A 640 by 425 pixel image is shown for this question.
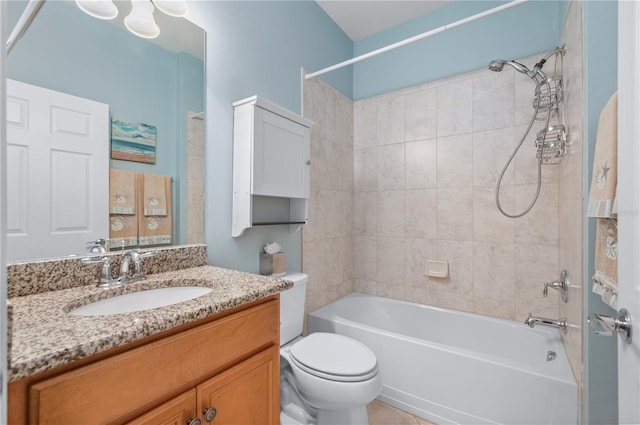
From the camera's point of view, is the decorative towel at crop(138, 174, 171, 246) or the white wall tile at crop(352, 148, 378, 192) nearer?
the decorative towel at crop(138, 174, 171, 246)

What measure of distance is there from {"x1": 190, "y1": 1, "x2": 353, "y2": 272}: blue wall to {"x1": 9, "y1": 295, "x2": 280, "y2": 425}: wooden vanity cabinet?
0.63 metres

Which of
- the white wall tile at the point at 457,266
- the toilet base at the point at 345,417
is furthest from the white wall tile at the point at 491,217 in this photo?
the toilet base at the point at 345,417

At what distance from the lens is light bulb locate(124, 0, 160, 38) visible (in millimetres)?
1173

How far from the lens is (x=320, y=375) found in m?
1.33

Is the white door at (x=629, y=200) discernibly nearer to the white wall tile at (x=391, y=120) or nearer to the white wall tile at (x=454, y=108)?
the white wall tile at (x=454, y=108)

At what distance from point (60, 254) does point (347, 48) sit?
8.29ft

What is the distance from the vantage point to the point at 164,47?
4.25 feet

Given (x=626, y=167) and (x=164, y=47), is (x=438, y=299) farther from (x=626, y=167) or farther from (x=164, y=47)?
(x=164, y=47)

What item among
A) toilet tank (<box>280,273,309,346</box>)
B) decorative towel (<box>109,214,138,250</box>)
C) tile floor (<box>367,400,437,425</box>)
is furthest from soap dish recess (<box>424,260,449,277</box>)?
decorative towel (<box>109,214,138,250</box>)

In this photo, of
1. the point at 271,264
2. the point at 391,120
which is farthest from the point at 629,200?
the point at 391,120

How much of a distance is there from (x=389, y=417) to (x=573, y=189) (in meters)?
1.55

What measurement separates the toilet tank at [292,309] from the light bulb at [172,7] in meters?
1.38

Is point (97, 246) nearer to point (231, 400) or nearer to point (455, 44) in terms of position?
point (231, 400)

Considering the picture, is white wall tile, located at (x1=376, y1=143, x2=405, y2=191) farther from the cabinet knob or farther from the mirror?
the cabinet knob
